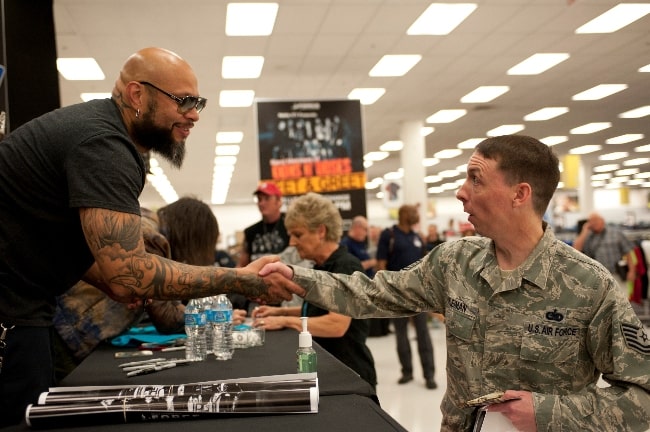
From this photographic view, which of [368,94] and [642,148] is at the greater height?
[368,94]

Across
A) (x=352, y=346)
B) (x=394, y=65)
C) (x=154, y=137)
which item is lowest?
(x=352, y=346)

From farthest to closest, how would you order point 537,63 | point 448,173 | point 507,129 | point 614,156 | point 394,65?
point 448,173 < point 614,156 < point 507,129 < point 537,63 < point 394,65

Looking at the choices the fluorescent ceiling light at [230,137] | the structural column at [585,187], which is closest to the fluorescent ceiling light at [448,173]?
the structural column at [585,187]

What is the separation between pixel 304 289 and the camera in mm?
1839

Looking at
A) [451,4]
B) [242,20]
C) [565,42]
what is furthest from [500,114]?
A: [242,20]

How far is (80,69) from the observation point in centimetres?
793

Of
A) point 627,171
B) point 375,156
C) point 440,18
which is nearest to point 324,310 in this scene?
point 440,18

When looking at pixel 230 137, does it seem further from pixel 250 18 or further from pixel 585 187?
pixel 585 187

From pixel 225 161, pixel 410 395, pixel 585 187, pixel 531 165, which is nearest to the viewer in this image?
pixel 531 165

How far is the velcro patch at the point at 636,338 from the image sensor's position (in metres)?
1.29

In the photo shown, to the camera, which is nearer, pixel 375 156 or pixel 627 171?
pixel 375 156

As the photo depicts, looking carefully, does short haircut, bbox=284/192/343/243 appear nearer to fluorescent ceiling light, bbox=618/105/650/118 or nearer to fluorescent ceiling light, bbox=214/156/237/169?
fluorescent ceiling light, bbox=618/105/650/118

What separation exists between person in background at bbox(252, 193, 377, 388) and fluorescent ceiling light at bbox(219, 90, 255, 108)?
6983 mm

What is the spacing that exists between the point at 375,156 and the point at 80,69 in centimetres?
1053
